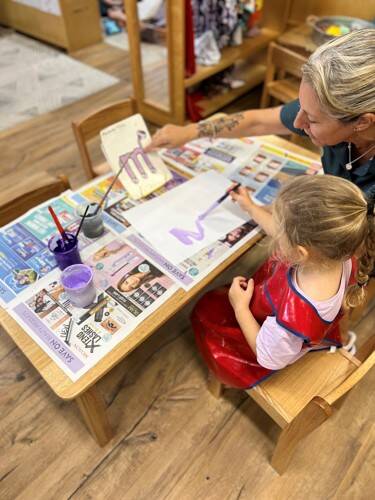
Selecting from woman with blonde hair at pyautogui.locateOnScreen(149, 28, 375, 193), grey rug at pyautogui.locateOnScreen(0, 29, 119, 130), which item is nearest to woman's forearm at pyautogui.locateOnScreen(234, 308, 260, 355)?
woman with blonde hair at pyautogui.locateOnScreen(149, 28, 375, 193)

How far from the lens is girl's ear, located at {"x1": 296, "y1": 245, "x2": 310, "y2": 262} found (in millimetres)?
768

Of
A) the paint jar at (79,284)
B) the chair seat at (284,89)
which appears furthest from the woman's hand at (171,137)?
the chair seat at (284,89)

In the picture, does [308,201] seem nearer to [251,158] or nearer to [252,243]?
[252,243]

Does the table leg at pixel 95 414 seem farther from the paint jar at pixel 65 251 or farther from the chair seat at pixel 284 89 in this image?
the chair seat at pixel 284 89

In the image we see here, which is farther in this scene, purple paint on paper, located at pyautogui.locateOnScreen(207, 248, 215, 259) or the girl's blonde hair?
purple paint on paper, located at pyautogui.locateOnScreen(207, 248, 215, 259)

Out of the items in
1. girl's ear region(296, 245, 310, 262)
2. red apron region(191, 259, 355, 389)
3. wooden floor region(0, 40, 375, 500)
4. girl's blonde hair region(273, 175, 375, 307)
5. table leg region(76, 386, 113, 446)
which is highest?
girl's blonde hair region(273, 175, 375, 307)

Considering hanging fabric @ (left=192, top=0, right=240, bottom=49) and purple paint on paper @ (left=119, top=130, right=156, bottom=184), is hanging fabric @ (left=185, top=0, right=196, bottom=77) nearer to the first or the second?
hanging fabric @ (left=192, top=0, right=240, bottom=49)

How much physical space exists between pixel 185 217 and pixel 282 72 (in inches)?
72.9

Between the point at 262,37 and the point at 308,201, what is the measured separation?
8.69ft

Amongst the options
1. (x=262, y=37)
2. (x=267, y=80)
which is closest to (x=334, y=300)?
(x=267, y=80)

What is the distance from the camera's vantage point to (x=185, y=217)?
1111 mm

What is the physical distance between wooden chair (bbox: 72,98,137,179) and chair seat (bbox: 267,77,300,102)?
1.20m

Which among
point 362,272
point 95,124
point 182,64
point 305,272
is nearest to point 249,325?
point 305,272

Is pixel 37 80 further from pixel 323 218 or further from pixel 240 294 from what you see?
pixel 323 218
